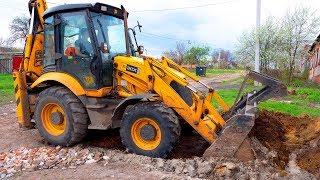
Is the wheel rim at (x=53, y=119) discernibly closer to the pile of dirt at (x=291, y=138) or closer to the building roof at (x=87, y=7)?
the building roof at (x=87, y=7)

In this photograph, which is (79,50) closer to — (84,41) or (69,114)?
(84,41)

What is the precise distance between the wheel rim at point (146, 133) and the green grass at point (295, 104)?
4854mm

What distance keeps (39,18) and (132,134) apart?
3450mm

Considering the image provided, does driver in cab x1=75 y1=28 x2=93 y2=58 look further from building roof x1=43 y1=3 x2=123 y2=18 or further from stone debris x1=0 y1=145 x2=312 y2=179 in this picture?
stone debris x1=0 y1=145 x2=312 y2=179

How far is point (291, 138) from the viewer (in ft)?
25.1

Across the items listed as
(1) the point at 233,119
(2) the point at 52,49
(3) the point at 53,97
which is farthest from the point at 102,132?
(1) the point at 233,119

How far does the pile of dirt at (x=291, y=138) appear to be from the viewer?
652 centimetres

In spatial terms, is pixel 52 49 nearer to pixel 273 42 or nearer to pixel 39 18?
pixel 39 18

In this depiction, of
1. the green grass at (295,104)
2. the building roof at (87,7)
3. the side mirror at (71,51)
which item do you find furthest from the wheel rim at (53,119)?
the green grass at (295,104)

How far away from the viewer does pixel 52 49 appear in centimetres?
830

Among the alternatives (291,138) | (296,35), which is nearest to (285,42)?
(296,35)

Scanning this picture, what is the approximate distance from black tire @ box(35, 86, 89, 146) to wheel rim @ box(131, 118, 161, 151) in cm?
116

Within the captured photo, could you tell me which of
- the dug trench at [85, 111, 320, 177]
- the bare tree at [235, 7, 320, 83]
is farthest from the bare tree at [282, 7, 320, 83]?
the dug trench at [85, 111, 320, 177]

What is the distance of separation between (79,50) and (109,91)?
0.94m
